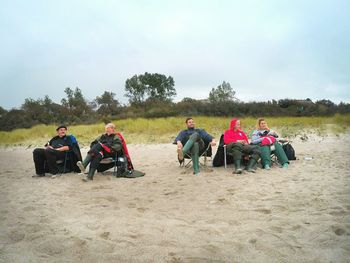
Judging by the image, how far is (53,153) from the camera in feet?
21.1

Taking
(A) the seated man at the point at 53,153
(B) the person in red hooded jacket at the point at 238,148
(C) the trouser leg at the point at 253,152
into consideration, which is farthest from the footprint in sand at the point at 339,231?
(A) the seated man at the point at 53,153

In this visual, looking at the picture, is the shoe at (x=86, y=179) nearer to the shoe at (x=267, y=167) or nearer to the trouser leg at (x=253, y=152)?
the trouser leg at (x=253, y=152)

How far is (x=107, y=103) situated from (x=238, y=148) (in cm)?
3667

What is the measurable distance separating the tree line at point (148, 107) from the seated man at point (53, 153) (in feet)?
58.9

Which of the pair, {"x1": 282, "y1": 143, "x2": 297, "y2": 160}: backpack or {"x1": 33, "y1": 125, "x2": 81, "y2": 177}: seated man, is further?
{"x1": 282, "y1": 143, "x2": 297, "y2": 160}: backpack

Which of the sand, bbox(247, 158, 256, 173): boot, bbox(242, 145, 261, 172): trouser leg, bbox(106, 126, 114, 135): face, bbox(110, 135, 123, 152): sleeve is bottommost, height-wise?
the sand

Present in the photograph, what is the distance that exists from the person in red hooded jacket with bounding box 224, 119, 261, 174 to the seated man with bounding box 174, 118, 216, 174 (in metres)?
0.34

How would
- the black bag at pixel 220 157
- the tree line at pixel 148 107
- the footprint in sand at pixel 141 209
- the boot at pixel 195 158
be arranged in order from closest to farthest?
1. the footprint in sand at pixel 141 209
2. the boot at pixel 195 158
3. the black bag at pixel 220 157
4. the tree line at pixel 148 107

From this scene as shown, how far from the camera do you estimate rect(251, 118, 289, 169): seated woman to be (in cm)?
643

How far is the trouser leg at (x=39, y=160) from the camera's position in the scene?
6.44m

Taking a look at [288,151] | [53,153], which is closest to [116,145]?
[53,153]

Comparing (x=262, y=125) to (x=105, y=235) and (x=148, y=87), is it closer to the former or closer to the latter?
(x=105, y=235)

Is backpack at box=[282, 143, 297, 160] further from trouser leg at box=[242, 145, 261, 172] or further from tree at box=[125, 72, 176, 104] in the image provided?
tree at box=[125, 72, 176, 104]

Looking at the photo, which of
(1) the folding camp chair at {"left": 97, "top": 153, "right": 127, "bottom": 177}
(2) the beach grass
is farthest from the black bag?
(2) the beach grass
